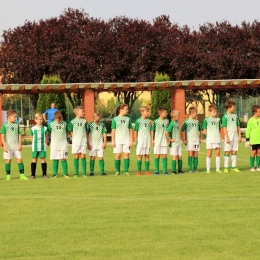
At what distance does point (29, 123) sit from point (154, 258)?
32.2m

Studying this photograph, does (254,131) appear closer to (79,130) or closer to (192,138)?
(192,138)

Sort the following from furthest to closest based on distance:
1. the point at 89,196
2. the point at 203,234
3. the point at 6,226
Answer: the point at 89,196
the point at 6,226
the point at 203,234

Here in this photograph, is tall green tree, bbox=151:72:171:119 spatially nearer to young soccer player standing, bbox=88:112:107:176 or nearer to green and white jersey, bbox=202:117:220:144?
green and white jersey, bbox=202:117:220:144

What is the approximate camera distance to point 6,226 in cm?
1095

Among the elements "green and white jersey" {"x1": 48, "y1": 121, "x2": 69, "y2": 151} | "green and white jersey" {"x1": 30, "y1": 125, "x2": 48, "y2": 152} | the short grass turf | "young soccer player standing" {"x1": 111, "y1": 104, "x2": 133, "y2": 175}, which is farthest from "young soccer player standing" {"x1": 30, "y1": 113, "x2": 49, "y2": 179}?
"young soccer player standing" {"x1": 111, "y1": 104, "x2": 133, "y2": 175}

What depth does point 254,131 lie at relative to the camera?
779 inches

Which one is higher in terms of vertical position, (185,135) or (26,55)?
(26,55)

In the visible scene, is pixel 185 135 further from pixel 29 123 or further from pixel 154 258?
pixel 29 123

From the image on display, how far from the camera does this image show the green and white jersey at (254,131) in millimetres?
19719

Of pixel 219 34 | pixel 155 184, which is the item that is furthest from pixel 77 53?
pixel 155 184

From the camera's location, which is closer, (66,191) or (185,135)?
(66,191)

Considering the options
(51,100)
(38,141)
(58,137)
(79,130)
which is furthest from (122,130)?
(51,100)

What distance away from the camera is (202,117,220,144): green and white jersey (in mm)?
19609

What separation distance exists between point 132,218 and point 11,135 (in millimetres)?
7721
